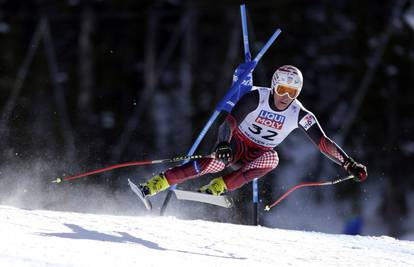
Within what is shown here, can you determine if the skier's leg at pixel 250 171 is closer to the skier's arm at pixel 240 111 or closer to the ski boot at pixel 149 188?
the skier's arm at pixel 240 111

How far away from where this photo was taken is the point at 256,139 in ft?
19.9

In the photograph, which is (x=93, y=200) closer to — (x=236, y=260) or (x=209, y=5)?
(x=236, y=260)

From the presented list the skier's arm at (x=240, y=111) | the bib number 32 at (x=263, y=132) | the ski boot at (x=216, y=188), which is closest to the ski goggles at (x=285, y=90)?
the skier's arm at (x=240, y=111)

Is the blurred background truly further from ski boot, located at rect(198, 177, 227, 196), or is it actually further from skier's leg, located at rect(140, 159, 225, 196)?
skier's leg, located at rect(140, 159, 225, 196)

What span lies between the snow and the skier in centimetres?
38

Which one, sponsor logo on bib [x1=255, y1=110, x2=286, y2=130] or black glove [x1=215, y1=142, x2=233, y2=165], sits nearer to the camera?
black glove [x1=215, y1=142, x2=233, y2=165]

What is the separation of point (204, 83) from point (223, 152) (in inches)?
381

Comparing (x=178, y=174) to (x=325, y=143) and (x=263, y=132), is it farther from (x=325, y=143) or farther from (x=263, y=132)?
(x=325, y=143)

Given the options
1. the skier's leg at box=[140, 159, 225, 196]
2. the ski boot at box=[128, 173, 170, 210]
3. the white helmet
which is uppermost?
the white helmet

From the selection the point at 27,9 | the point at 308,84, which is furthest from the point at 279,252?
the point at 27,9

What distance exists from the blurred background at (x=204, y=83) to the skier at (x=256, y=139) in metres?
7.47

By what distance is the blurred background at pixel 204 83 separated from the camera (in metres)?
14.2

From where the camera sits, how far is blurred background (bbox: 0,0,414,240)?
1420 cm

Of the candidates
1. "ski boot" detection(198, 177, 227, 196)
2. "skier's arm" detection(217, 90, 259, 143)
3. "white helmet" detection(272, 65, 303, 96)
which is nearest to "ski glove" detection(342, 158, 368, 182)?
"white helmet" detection(272, 65, 303, 96)
